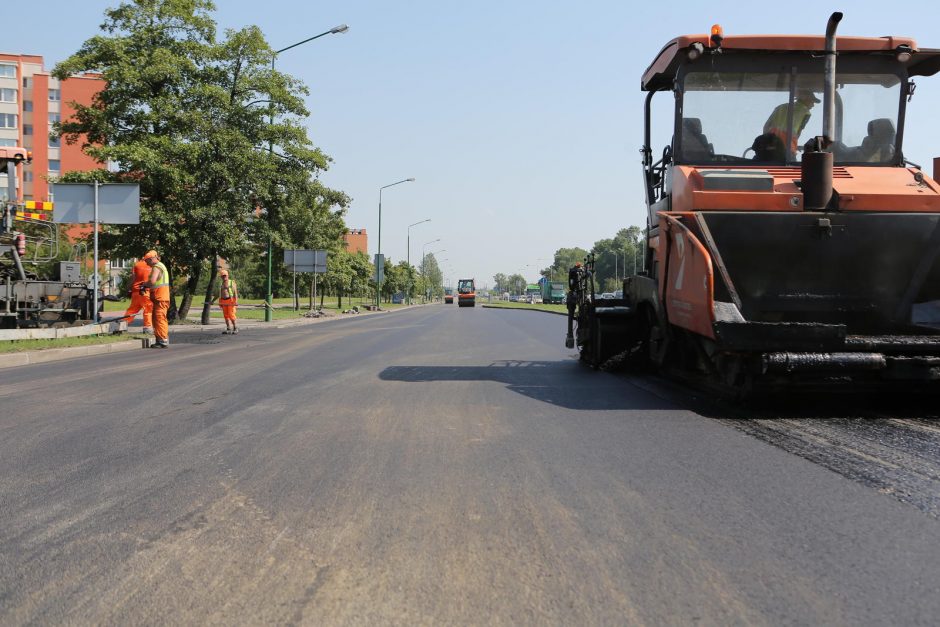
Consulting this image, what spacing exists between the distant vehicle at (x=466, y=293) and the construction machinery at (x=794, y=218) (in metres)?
70.2

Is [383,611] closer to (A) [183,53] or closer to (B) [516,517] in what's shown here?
(B) [516,517]

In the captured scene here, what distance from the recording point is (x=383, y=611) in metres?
2.66

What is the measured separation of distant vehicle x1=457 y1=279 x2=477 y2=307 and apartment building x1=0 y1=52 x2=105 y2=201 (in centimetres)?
3987

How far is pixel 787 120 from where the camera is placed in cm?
755

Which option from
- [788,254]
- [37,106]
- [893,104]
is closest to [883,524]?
[788,254]

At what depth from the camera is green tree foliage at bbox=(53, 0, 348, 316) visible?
22469 mm

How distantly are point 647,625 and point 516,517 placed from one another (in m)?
1.22

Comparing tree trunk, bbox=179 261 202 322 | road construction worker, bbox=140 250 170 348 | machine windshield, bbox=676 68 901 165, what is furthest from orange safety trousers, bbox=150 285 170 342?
machine windshield, bbox=676 68 901 165

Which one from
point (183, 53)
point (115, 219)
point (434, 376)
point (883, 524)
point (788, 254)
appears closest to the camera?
point (883, 524)

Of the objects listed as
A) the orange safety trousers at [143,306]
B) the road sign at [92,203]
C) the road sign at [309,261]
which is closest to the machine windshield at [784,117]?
the orange safety trousers at [143,306]

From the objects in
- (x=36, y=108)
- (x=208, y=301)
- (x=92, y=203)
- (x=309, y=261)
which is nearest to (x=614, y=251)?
(x=36, y=108)

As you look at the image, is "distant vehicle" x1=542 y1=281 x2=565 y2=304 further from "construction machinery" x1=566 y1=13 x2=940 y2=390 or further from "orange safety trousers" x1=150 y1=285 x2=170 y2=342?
"construction machinery" x1=566 y1=13 x2=940 y2=390

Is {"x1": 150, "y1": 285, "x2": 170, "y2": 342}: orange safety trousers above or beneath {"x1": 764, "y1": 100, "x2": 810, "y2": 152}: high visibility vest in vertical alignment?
beneath

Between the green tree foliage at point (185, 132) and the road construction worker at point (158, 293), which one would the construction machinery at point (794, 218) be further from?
the green tree foliage at point (185, 132)
